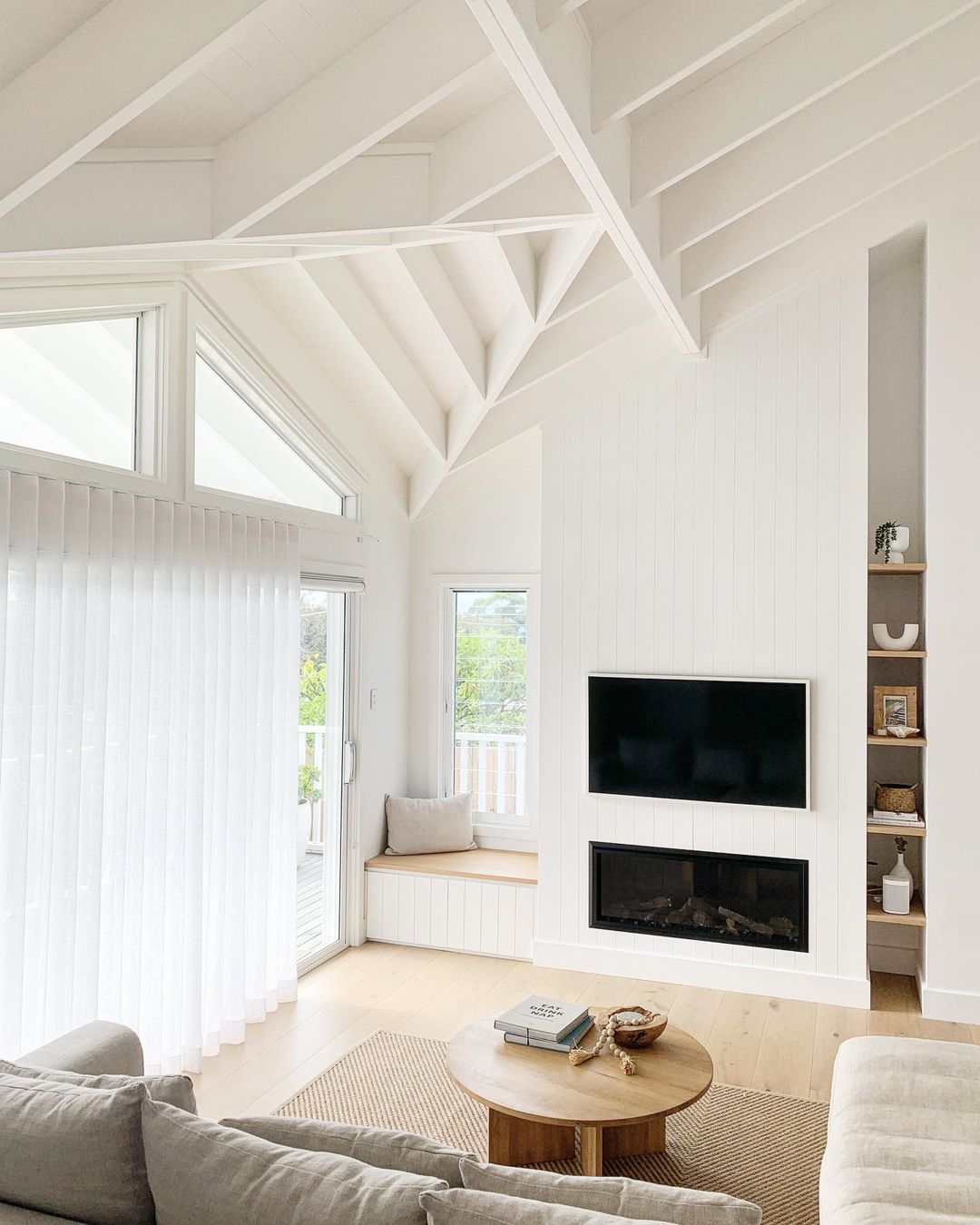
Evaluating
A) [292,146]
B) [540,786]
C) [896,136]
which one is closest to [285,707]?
[540,786]

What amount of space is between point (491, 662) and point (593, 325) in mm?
2059

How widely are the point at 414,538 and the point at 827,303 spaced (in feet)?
8.29

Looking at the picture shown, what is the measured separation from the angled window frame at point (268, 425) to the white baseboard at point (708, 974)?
2.36 m

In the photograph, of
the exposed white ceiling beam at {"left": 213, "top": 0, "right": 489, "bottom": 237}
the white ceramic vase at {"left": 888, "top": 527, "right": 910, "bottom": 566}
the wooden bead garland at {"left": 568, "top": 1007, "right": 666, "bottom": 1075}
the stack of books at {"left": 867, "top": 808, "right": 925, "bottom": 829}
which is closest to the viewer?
the exposed white ceiling beam at {"left": 213, "top": 0, "right": 489, "bottom": 237}

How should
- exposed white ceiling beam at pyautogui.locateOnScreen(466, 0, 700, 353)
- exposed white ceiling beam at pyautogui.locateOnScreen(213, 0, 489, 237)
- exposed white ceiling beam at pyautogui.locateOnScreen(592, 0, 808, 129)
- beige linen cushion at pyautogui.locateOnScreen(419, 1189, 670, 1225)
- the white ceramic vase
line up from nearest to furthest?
beige linen cushion at pyautogui.locateOnScreen(419, 1189, 670, 1225)
exposed white ceiling beam at pyautogui.locateOnScreen(466, 0, 700, 353)
exposed white ceiling beam at pyautogui.locateOnScreen(213, 0, 489, 237)
exposed white ceiling beam at pyautogui.locateOnScreen(592, 0, 808, 129)
the white ceramic vase

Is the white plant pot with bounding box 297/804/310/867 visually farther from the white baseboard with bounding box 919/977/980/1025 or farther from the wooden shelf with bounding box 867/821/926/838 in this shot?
the white baseboard with bounding box 919/977/980/1025

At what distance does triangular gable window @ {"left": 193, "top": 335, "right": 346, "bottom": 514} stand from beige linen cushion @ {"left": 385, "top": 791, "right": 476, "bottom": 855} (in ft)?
5.79

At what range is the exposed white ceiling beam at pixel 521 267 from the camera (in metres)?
3.42

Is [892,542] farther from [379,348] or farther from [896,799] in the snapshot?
[379,348]

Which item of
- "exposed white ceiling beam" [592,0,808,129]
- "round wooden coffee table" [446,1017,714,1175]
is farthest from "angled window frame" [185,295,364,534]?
"round wooden coffee table" [446,1017,714,1175]

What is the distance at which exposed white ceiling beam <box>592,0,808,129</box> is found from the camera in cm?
225

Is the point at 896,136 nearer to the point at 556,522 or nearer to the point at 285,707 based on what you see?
the point at 556,522

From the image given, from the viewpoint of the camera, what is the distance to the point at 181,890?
3.55m

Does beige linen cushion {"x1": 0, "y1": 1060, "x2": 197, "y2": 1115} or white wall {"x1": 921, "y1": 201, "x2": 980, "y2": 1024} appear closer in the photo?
beige linen cushion {"x1": 0, "y1": 1060, "x2": 197, "y2": 1115}
